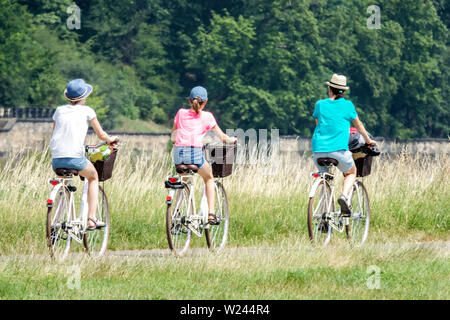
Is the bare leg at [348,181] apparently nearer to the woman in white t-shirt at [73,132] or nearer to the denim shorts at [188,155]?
the denim shorts at [188,155]

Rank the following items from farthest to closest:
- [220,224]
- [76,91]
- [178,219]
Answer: [220,224] → [178,219] → [76,91]

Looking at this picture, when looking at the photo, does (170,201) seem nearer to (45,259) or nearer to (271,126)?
(45,259)

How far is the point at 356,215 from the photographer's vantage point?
10.3m

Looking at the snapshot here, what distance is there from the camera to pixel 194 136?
366 inches

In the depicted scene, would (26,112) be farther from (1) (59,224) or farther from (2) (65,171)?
(1) (59,224)

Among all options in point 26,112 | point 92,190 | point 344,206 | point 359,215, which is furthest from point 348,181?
point 26,112

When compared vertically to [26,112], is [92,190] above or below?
below

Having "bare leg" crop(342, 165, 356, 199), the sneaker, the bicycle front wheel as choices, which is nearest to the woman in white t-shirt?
the bicycle front wheel

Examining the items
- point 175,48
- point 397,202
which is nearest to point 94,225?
point 397,202

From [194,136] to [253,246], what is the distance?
5.47ft

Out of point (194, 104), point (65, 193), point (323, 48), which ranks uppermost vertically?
point (323, 48)

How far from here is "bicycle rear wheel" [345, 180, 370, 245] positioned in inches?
406
